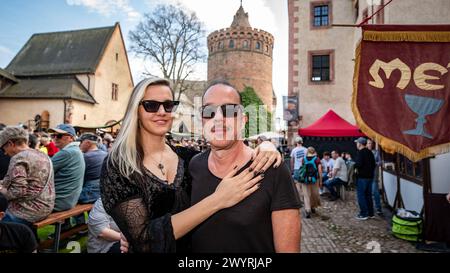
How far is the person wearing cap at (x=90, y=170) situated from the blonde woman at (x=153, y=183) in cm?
350

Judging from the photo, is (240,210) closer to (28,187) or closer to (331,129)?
(28,187)

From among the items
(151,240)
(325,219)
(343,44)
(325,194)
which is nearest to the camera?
(151,240)

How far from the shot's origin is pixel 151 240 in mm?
1168

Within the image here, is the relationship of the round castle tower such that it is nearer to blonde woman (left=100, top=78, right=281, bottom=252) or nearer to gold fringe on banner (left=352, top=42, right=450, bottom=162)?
gold fringe on banner (left=352, top=42, right=450, bottom=162)

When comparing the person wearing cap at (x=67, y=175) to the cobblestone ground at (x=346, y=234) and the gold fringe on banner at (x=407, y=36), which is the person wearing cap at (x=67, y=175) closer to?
the cobblestone ground at (x=346, y=234)

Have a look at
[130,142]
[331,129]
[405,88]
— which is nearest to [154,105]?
[130,142]

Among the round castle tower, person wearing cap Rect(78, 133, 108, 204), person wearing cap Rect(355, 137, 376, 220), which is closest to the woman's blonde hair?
person wearing cap Rect(78, 133, 108, 204)

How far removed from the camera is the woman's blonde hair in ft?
4.17

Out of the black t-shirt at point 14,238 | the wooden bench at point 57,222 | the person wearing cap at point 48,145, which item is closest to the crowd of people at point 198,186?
the black t-shirt at point 14,238

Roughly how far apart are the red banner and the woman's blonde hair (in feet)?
10.0

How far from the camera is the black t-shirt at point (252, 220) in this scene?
1.19 metres

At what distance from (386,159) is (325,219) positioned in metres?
3.22

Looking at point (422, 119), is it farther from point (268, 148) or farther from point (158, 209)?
point (158, 209)
